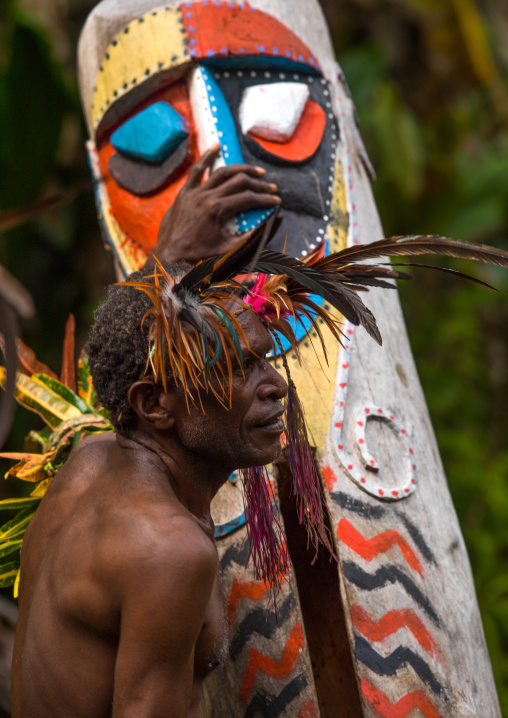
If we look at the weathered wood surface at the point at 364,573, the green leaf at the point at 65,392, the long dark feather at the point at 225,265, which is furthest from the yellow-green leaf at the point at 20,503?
the long dark feather at the point at 225,265

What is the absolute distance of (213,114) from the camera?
254 centimetres

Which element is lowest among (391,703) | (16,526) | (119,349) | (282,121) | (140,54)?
(391,703)

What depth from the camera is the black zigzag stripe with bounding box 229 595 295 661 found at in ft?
6.94

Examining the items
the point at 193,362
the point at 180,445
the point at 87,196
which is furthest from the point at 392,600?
the point at 87,196

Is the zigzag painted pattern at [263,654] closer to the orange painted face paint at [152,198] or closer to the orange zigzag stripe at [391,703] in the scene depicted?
the orange zigzag stripe at [391,703]

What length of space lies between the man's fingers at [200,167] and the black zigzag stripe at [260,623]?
47.5 inches

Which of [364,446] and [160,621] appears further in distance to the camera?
[364,446]

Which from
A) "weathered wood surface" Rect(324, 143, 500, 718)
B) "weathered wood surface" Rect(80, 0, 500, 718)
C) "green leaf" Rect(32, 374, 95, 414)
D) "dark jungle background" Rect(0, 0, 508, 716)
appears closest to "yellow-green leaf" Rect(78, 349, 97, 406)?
"green leaf" Rect(32, 374, 95, 414)

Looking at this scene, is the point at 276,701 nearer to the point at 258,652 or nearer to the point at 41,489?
the point at 258,652

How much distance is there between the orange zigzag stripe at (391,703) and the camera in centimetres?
199

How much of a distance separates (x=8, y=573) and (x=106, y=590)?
841 millimetres

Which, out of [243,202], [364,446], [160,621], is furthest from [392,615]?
[243,202]

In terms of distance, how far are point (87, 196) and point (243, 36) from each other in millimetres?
3073

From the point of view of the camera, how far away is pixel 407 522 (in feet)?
7.37
